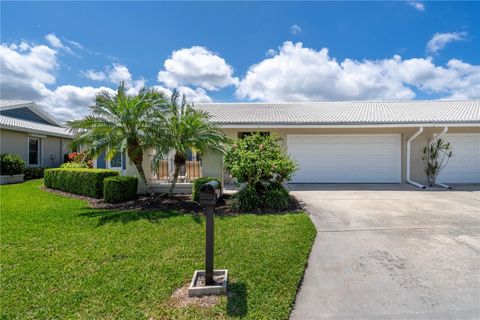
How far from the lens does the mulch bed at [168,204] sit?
6.79 meters

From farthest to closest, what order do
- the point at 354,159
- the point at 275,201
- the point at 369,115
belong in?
the point at 369,115
the point at 354,159
the point at 275,201

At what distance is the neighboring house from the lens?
553 inches

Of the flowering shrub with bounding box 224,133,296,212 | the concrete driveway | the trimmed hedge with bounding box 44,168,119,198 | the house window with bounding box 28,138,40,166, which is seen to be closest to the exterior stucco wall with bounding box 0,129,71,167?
the house window with bounding box 28,138,40,166

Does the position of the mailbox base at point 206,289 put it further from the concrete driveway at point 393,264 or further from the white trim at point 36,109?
the white trim at point 36,109

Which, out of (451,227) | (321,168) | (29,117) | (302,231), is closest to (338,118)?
(321,168)

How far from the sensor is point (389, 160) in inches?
456

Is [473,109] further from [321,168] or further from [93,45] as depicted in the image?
[93,45]

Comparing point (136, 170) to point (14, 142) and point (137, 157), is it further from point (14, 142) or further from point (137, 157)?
point (14, 142)

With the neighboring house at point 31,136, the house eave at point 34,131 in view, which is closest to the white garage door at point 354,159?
the neighboring house at point 31,136

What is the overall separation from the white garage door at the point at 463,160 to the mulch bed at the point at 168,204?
9.11 m

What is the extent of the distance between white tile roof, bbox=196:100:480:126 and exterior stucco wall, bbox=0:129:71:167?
9.01 metres

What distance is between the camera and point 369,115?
12023mm

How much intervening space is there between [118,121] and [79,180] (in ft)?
11.1

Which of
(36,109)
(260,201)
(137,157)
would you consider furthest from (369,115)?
(36,109)
